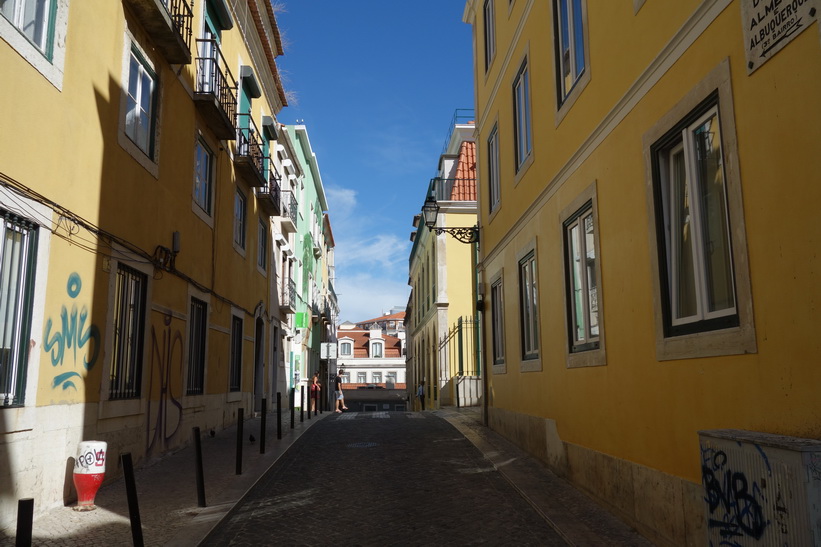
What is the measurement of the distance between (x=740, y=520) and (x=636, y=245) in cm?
Answer: 293

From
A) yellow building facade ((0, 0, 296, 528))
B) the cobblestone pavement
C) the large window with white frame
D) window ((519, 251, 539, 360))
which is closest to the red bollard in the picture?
yellow building facade ((0, 0, 296, 528))

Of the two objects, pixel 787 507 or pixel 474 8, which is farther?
pixel 474 8

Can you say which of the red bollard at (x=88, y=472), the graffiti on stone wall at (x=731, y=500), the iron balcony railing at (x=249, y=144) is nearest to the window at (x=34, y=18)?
the red bollard at (x=88, y=472)

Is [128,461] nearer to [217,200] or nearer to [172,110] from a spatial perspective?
[172,110]

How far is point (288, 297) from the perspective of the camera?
24.4 meters

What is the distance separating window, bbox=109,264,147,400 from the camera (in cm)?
858

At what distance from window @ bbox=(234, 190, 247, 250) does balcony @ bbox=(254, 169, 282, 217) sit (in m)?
1.47

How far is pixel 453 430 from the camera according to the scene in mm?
14141

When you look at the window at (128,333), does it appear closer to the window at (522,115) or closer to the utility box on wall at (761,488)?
the window at (522,115)

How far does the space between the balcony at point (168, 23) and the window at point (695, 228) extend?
679 cm

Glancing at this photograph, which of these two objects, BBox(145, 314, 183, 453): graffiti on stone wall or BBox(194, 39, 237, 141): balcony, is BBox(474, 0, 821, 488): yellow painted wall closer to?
BBox(194, 39, 237, 141): balcony

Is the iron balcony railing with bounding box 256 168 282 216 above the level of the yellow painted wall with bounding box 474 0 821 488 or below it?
above

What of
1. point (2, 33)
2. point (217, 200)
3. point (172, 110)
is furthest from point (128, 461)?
point (217, 200)

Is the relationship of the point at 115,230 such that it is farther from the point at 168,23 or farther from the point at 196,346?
the point at 196,346
